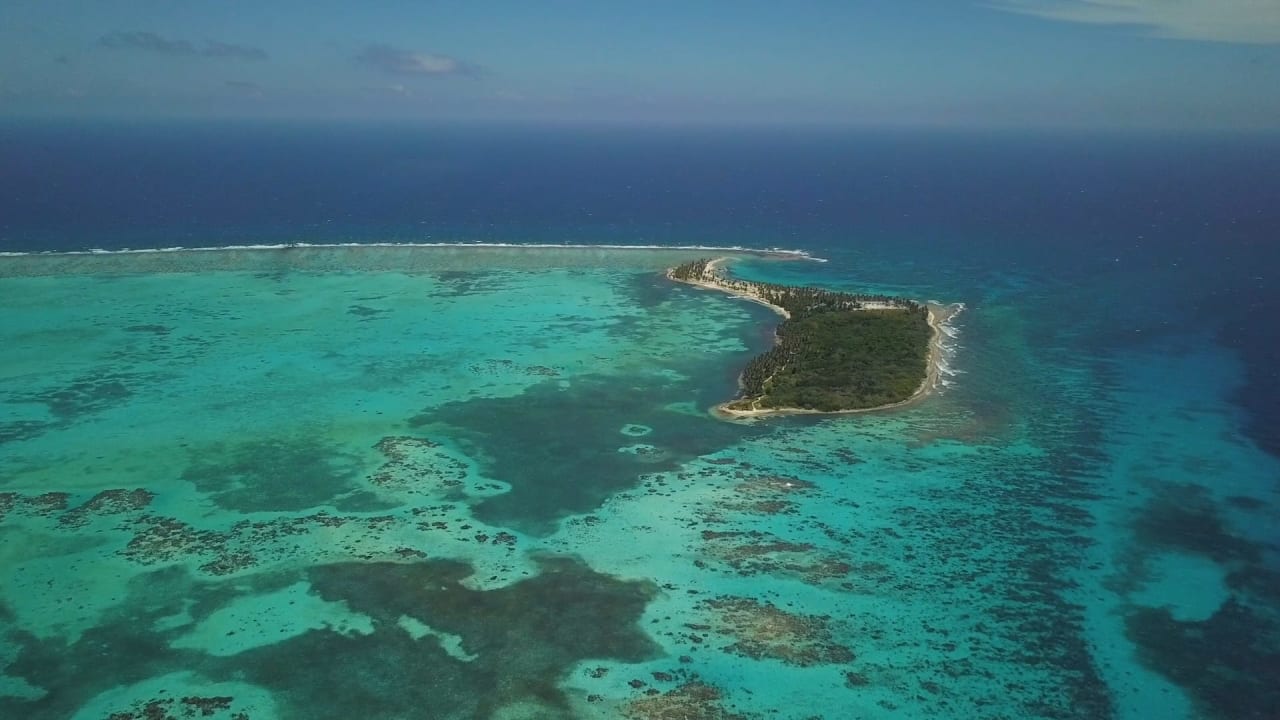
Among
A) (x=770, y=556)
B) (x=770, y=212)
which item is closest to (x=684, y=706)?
(x=770, y=556)

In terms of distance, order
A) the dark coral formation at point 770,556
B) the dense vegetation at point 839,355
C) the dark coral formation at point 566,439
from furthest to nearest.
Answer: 1. the dense vegetation at point 839,355
2. the dark coral formation at point 566,439
3. the dark coral formation at point 770,556

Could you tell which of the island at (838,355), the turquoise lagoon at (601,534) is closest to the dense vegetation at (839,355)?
the island at (838,355)

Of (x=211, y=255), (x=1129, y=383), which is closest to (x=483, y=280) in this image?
(x=211, y=255)

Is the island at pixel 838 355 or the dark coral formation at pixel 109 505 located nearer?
the dark coral formation at pixel 109 505

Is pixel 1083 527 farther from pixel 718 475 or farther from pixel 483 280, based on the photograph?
pixel 483 280

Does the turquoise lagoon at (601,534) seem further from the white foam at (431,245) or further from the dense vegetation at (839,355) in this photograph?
the white foam at (431,245)

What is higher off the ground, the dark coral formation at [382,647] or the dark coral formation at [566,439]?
the dark coral formation at [566,439]
